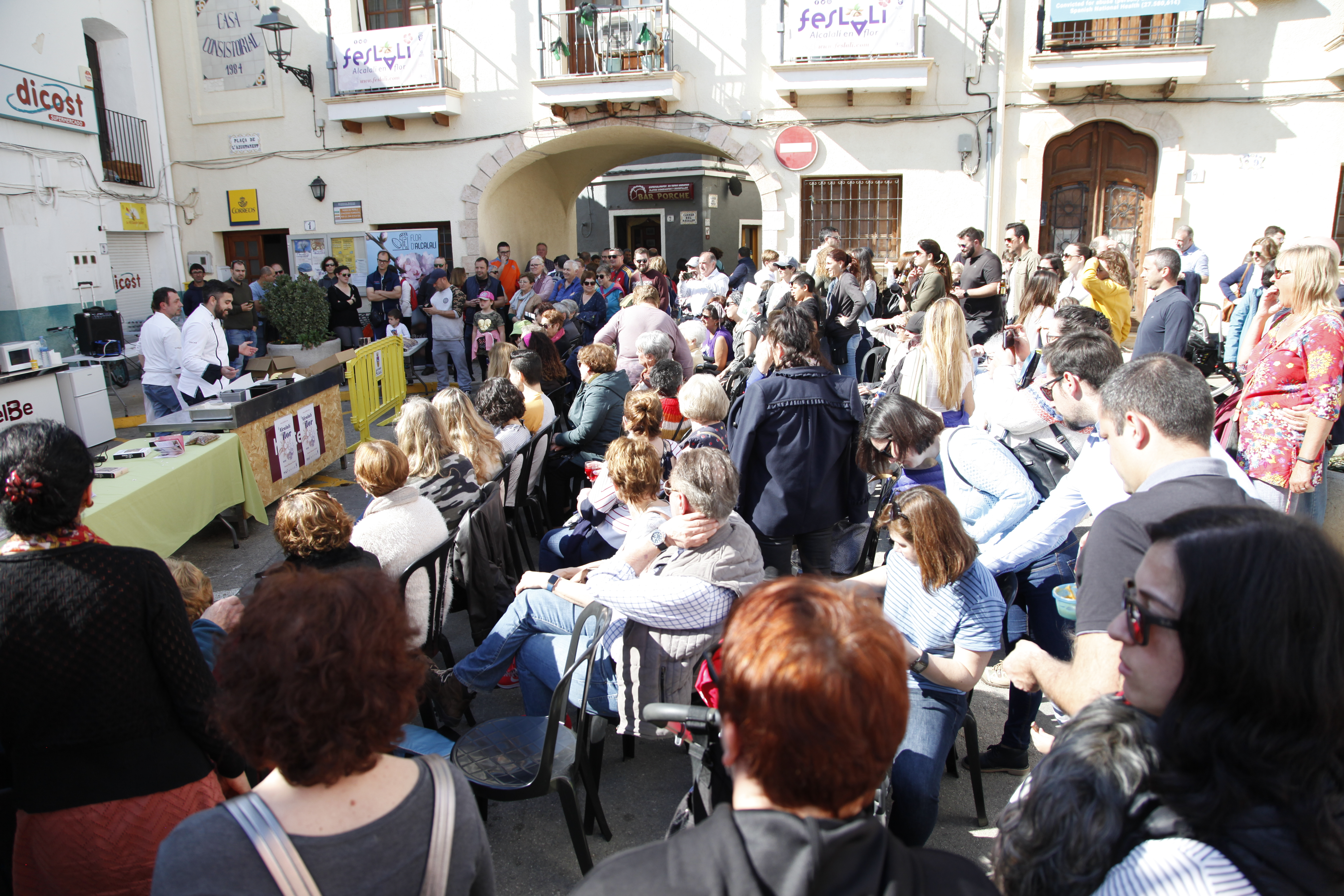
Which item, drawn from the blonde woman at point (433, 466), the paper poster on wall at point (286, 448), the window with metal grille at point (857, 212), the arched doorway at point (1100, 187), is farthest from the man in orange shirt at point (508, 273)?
the blonde woman at point (433, 466)

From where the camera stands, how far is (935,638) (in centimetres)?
A: 239

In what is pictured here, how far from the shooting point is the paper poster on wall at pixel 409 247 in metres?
13.4

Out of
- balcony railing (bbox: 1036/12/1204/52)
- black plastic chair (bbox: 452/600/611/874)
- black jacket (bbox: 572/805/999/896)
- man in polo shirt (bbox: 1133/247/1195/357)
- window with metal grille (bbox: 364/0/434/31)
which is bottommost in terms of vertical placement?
black plastic chair (bbox: 452/600/611/874)

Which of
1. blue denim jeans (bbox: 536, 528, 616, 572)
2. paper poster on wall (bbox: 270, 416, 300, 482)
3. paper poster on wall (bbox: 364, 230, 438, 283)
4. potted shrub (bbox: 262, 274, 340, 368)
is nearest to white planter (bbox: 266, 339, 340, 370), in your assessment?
potted shrub (bbox: 262, 274, 340, 368)

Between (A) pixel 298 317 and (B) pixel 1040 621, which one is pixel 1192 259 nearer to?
(B) pixel 1040 621

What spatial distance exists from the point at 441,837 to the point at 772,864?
0.65 meters

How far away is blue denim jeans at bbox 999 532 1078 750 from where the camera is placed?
2920 millimetres

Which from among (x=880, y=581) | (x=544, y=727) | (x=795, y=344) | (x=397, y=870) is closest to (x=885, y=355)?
(x=795, y=344)

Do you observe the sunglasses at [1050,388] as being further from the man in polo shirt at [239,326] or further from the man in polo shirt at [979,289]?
the man in polo shirt at [239,326]

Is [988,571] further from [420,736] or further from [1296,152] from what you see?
[1296,152]

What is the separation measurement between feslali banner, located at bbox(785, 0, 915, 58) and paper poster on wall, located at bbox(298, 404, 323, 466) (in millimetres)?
8557

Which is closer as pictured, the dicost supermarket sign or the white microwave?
the white microwave

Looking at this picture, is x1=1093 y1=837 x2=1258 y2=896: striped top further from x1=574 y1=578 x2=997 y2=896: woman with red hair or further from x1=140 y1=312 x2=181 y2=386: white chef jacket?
x1=140 y1=312 x2=181 y2=386: white chef jacket

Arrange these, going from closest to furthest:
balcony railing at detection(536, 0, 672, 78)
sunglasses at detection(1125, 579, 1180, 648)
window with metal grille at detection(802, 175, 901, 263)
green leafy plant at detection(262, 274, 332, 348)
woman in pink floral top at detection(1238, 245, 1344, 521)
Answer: sunglasses at detection(1125, 579, 1180, 648) → woman in pink floral top at detection(1238, 245, 1344, 521) → green leafy plant at detection(262, 274, 332, 348) → balcony railing at detection(536, 0, 672, 78) → window with metal grille at detection(802, 175, 901, 263)
